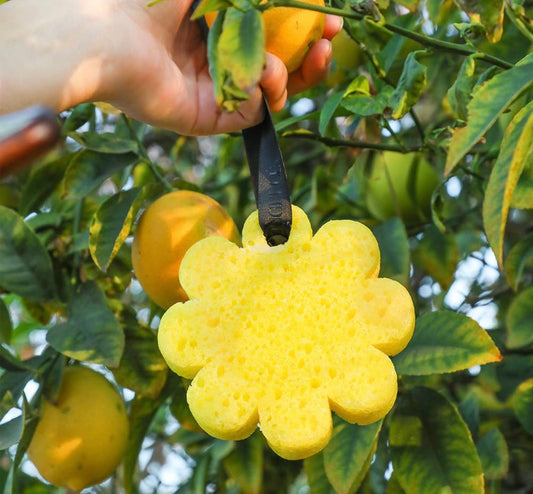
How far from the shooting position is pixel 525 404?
116cm

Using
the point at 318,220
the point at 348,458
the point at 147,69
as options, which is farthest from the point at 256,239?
the point at 318,220

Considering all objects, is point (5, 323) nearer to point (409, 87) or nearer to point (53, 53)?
point (53, 53)

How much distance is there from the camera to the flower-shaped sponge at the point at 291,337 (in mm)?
650

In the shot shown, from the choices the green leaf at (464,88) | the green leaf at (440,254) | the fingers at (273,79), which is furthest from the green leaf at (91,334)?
the green leaf at (440,254)

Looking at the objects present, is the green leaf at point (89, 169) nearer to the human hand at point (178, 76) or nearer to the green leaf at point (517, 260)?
the human hand at point (178, 76)

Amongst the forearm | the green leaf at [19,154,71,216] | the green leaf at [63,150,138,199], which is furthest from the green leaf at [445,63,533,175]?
the green leaf at [19,154,71,216]

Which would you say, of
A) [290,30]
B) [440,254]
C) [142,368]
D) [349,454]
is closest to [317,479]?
[349,454]

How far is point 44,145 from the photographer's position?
337 millimetres

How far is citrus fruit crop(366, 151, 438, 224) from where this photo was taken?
4.74ft

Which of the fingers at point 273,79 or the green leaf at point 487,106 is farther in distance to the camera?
the fingers at point 273,79

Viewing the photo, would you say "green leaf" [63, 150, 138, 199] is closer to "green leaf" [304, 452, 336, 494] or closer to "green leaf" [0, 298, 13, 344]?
"green leaf" [0, 298, 13, 344]

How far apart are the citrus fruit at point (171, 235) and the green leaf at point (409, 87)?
244 mm

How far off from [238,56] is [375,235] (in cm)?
71

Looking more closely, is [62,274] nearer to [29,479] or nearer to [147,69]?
[147,69]
